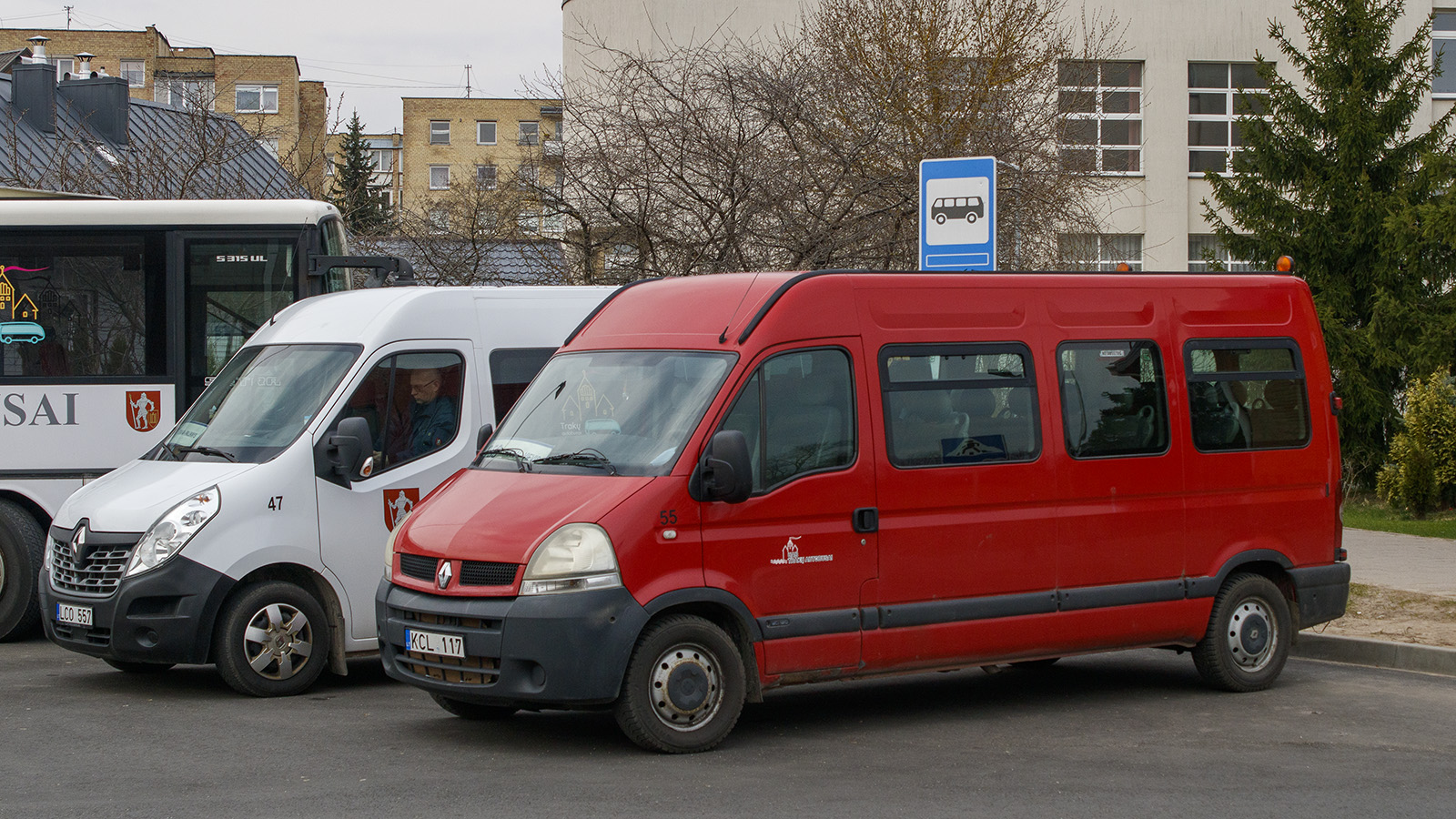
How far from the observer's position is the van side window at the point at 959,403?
8273 mm

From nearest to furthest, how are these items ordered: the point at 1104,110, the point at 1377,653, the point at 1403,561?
the point at 1377,653
the point at 1403,561
the point at 1104,110

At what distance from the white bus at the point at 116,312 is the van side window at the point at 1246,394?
6.59 metres

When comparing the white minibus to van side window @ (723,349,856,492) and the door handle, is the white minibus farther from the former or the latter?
the door handle

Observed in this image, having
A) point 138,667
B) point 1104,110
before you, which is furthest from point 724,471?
point 1104,110

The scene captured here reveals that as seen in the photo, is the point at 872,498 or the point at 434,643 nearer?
the point at 434,643

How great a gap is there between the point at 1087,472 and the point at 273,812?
4.68 meters

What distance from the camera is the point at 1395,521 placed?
19.3m

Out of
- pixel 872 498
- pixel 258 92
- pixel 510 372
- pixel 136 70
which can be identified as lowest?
pixel 872 498

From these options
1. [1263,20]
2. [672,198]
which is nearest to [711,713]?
[672,198]

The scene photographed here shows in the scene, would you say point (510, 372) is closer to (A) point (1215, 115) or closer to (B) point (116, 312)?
(B) point (116, 312)

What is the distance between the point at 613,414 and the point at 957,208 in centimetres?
518

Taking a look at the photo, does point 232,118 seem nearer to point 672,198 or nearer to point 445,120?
point 672,198

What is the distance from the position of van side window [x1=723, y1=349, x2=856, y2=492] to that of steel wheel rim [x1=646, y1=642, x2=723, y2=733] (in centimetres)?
87

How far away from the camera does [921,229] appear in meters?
12.4
